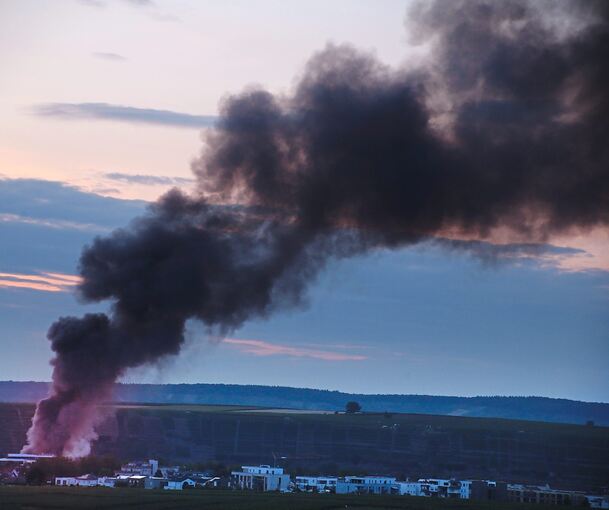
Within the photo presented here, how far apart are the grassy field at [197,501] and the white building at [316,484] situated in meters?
15.6

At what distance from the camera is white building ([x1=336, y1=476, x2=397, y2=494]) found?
156 metres

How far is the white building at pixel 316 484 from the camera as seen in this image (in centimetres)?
15788

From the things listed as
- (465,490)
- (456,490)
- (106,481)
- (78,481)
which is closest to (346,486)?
(456,490)

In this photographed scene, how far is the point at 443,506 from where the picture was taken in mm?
129875

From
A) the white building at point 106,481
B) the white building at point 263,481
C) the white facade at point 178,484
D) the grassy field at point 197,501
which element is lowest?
the grassy field at point 197,501

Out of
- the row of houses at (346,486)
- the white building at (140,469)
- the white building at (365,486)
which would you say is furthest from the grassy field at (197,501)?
the white building at (140,469)

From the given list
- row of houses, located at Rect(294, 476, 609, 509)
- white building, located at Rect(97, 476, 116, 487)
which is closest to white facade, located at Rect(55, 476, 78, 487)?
white building, located at Rect(97, 476, 116, 487)

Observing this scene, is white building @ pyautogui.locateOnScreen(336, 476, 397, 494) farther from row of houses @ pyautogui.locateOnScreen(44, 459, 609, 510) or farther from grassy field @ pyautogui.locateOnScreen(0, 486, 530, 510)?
grassy field @ pyautogui.locateOnScreen(0, 486, 530, 510)

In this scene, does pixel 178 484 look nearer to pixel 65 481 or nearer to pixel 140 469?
pixel 140 469

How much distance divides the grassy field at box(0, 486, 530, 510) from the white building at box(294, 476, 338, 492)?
1563cm

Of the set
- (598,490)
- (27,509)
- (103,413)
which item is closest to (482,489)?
(598,490)

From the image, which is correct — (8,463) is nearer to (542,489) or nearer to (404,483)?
(404,483)

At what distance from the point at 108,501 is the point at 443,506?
102 ft

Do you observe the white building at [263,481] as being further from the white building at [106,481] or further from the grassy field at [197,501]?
the white building at [106,481]
